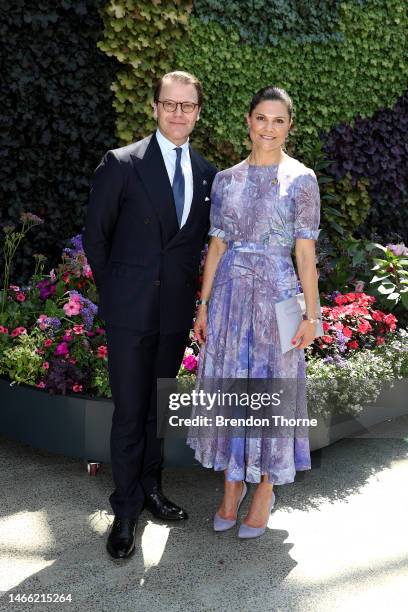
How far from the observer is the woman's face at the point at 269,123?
277 cm

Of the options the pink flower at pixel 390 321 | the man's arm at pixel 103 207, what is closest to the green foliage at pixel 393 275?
the pink flower at pixel 390 321

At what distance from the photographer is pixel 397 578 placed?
9.21 feet

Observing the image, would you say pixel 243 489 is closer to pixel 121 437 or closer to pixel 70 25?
pixel 121 437

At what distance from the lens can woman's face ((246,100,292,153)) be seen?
9.09 feet

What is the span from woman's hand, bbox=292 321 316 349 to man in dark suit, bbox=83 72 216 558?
48cm

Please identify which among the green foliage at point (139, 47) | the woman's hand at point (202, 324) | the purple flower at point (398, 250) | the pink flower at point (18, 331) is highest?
the green foliage at point (139, 47)

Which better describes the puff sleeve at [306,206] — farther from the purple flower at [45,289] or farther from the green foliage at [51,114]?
the green foliage at [51,114]

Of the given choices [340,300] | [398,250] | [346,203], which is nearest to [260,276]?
[340,300]

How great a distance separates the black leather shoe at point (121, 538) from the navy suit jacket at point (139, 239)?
841mm

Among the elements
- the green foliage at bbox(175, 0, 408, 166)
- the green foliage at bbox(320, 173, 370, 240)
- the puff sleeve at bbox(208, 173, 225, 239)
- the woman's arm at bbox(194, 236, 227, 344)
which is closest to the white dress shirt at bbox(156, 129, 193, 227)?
the puff sleeve at bbox(208, 173, 225, 239)

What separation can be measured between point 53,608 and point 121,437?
707mm

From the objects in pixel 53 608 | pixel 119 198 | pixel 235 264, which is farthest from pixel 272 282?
pixel 53 608

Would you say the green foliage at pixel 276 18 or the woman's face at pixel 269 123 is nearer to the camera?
the woman's face at pixel 269 123

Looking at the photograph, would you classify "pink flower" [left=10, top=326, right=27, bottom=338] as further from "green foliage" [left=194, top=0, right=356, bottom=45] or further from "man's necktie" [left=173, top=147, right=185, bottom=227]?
"green foliage" [left=194, top=0, right=356, bottom=45]
